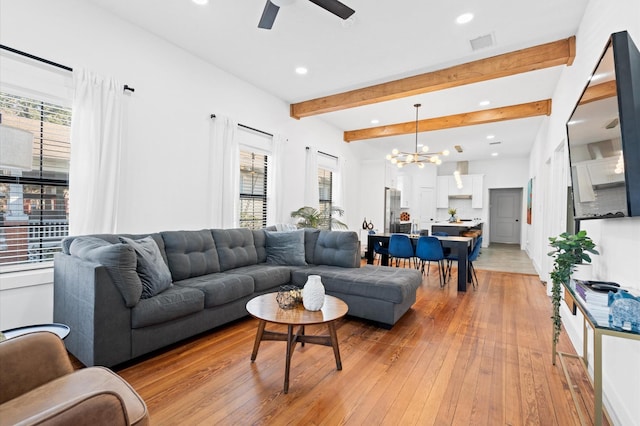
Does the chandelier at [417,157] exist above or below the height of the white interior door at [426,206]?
above

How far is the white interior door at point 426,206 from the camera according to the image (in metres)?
10.9

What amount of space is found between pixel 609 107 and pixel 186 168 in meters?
4.00

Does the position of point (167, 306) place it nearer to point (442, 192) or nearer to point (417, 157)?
point (417, 157)

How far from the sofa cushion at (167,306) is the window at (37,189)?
4.09ft

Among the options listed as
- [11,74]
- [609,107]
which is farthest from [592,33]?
[11,74]

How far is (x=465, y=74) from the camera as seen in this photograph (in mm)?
3994

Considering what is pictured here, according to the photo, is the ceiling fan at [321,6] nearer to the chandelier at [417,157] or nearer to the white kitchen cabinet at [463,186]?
the chandelier at [417,157]

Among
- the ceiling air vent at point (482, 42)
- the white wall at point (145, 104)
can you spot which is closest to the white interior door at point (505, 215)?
the ceiling air vent at point (482, 42)

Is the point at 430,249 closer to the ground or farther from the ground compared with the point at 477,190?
closer to the ground

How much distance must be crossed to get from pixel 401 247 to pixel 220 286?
3.23 metres

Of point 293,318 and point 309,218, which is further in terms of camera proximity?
point 309,218

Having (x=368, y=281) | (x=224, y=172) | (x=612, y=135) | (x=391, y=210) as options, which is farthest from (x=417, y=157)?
(x=612, y=135)

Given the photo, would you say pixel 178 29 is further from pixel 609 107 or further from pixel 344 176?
pixel 344 176

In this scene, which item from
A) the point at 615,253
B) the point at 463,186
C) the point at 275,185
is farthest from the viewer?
the point at 463,186
